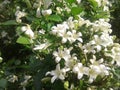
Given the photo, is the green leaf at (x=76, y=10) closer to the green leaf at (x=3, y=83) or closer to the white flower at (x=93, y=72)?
the white flower at (x=93, y=72)

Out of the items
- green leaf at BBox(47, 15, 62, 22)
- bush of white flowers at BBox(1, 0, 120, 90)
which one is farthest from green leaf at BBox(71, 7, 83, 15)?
green leaf at BBox(47, 15, 62, 22)

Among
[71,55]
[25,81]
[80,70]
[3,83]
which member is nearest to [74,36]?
[71,55]

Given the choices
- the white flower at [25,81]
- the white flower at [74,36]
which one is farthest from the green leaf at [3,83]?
the white flower at [74,36]

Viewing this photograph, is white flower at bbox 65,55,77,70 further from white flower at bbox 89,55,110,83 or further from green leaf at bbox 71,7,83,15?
green leaf at bbox 71,7,83,15

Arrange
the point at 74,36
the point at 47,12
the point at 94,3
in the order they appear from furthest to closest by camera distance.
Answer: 1. the point at 94,3
2. the point at 47,12
3. the point at 74,36

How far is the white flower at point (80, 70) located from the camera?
6.70 ft

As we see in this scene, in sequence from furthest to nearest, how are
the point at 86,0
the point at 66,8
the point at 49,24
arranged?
the point at 86,0 → the point at 66,8 → the point at 49,24

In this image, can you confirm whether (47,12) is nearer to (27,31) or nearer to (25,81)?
(27,31)

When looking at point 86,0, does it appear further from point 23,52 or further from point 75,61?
point 75,61

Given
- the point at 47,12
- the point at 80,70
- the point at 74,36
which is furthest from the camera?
the point at 47,12

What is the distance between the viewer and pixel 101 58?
2201 millimetres

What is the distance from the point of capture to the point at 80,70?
81.0 inches

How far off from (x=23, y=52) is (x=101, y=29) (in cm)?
90

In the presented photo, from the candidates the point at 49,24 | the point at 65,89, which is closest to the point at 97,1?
the point at 49,24
